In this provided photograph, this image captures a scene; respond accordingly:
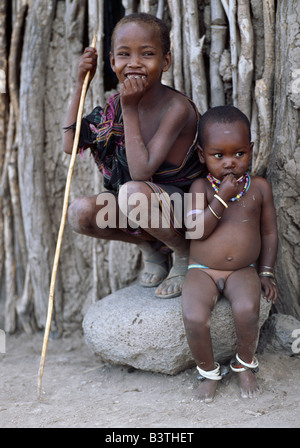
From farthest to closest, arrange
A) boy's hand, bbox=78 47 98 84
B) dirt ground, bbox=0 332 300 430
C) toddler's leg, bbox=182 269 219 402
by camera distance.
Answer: boy's hand, bbox=78 47 98 84 < toddler's leg, bbox=182 269 219 402 < dirt ground, bbox=0 332 300 430

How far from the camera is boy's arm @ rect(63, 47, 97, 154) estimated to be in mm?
2764

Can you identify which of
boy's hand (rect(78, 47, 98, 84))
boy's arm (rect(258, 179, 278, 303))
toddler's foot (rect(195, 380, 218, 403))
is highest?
boy's hand (rect(78, 47, 98, 84))

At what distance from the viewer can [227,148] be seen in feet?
8.22

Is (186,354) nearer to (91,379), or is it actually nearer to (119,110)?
(91,379)

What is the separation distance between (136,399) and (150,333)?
1.04 ft

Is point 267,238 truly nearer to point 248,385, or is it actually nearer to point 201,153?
point 201,153

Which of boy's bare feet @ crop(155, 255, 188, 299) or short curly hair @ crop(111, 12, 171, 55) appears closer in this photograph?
short curly hair @ crop(111, 12, 171, 55)

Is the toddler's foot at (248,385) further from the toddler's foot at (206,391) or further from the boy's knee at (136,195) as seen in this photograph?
the boy's knee at (136,195)

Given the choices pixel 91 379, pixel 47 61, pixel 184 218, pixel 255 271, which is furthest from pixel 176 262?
pixel 47 61

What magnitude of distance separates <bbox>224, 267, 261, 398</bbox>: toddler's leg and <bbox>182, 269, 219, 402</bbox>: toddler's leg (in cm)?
11

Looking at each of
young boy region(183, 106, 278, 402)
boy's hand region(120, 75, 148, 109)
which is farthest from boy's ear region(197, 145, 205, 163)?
boy's hand region(120, 75, 148, 109)

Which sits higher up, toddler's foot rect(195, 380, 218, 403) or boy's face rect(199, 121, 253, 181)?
boy's face rect(199, 121, 253, 181)

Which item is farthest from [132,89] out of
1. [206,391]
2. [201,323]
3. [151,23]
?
[206,391]

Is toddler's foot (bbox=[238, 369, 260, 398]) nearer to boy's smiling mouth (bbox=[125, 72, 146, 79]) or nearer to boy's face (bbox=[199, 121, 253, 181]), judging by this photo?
boy's face (bbox=[199, 121, 253, 181])
